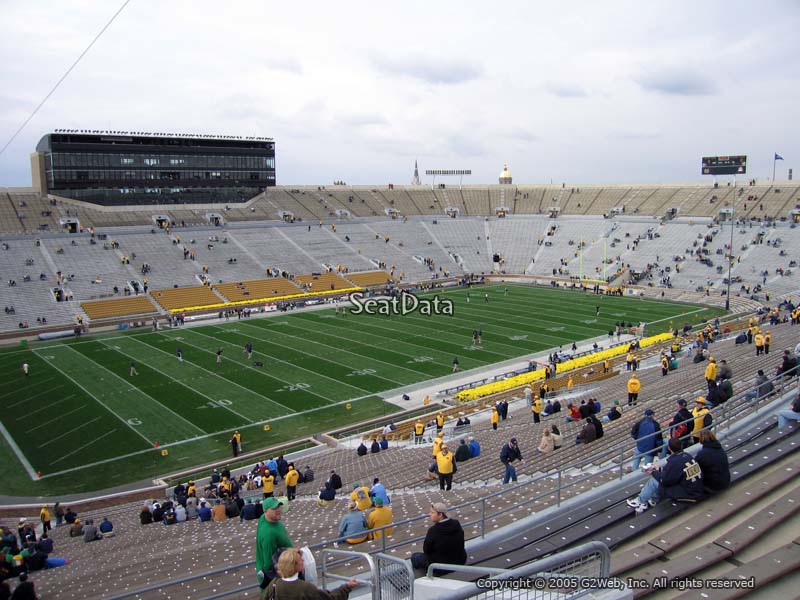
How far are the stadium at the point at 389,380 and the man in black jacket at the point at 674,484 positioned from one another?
3 centimetres

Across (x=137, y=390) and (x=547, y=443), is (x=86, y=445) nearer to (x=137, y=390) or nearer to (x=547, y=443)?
(x=137, y=390)

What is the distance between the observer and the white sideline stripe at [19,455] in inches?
785

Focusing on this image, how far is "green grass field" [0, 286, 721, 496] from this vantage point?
21453mm

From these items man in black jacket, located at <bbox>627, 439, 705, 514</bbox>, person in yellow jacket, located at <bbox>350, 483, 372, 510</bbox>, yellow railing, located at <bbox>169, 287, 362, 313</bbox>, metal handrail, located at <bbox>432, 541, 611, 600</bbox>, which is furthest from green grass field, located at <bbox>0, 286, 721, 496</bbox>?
metal handrail, located at <bbox>432, 541, 611, 600</bbox>

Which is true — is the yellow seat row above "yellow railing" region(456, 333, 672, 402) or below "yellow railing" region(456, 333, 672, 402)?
above

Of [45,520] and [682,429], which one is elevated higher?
[682,429]

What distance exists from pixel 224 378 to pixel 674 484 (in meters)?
25.3

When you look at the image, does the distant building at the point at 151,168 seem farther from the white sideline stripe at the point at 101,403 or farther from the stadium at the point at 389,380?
the white sideline stripe at the point at 101,403

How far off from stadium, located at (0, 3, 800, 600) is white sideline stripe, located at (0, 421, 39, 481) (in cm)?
10

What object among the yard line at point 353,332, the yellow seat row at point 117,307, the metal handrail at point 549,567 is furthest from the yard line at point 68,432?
the metal handrail at point 549,567

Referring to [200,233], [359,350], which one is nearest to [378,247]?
[200,233]

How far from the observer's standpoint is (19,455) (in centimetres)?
2139

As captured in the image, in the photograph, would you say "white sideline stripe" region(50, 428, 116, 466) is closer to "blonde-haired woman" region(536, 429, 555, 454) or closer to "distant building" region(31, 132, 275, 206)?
"blonde-haired woman" region(536, 429, 555, 454)

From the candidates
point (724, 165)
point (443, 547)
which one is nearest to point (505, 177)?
point (724, 165)
